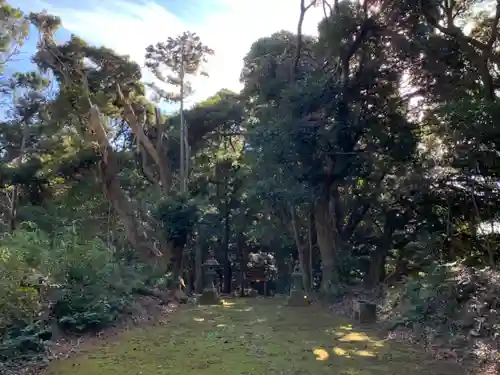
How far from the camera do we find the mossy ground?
479 cm

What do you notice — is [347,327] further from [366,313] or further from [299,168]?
[299,168]

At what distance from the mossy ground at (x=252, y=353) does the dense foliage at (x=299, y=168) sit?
27.3 inches

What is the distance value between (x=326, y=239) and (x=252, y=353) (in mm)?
6750

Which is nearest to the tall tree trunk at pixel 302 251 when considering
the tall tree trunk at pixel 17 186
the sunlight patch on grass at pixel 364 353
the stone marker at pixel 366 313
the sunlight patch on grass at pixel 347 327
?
the stone marker at pixel 366 313

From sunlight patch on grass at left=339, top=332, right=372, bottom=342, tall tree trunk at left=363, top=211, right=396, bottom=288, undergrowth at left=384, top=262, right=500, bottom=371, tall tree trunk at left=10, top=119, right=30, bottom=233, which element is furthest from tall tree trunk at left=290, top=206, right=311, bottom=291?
tall tree trunk at left=10, top=119, right=30, bottom=233

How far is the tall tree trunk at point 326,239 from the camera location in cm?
1171

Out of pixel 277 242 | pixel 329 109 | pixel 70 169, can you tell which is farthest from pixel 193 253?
pixel 329 109

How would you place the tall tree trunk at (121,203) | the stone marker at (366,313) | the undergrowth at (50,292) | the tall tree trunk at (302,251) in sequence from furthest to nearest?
the tall tree trunk at (302,251) → the tall tree trunk at (121,203) → the stone marker at (366,313) → the undergrowth at (50,292)

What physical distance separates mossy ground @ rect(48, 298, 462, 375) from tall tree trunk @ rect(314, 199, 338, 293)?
3.20 meters

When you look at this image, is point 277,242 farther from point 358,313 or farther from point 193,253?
point 358,313

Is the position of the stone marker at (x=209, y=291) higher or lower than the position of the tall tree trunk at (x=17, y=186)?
lower

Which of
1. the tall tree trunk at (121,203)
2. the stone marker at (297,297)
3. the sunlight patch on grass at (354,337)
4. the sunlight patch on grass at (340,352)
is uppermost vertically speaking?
the tall tree trunk at (121,203)

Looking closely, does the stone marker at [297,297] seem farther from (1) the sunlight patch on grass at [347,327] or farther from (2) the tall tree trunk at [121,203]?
Result: (2) the tall tree trunk at [121,203]

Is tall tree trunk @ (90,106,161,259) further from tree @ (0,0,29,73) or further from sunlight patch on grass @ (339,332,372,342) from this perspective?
sunlight patch on grass @ (339,332,372,342)
